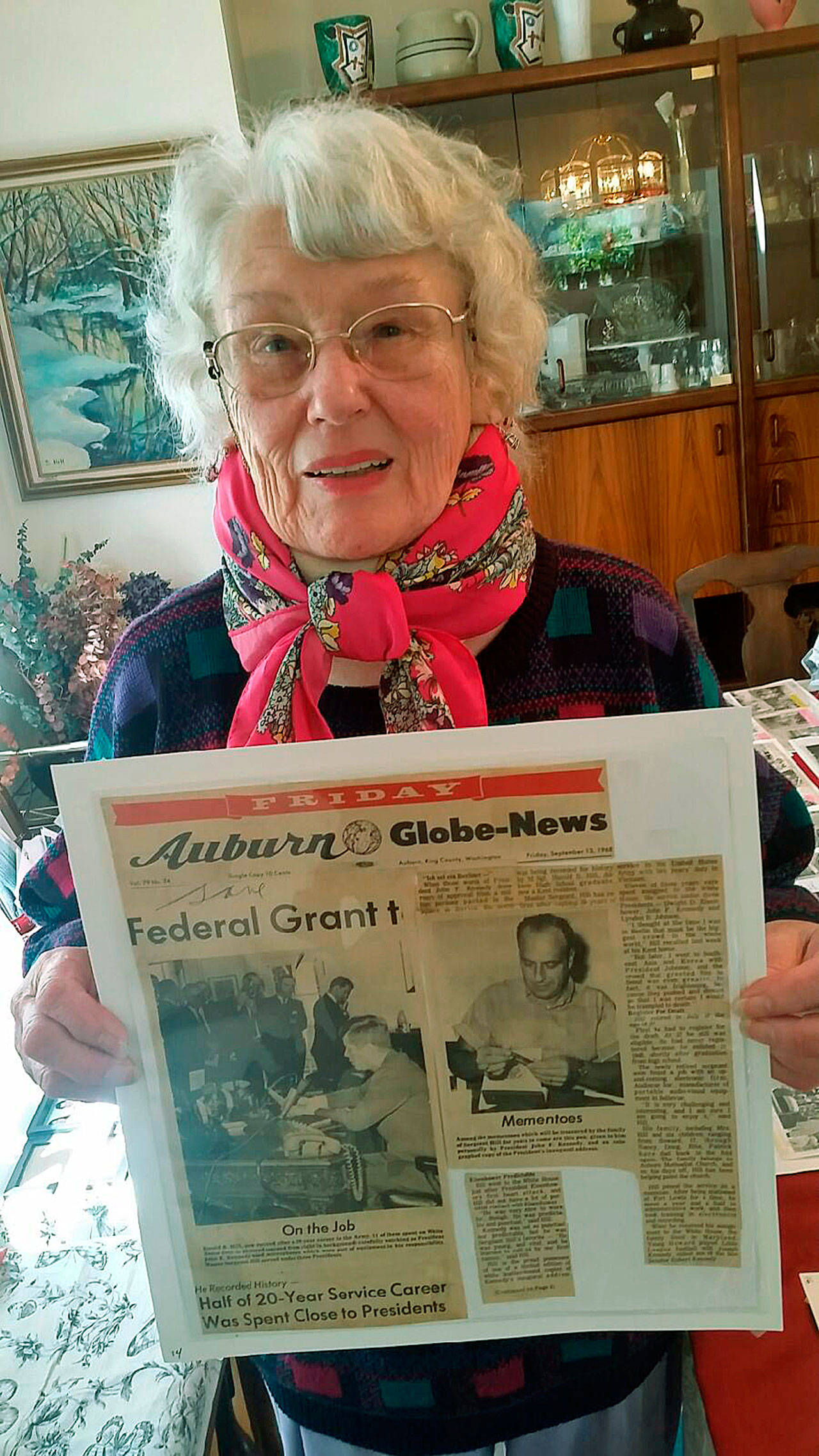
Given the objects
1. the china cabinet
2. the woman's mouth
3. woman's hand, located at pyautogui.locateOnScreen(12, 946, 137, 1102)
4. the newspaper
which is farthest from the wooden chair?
woman's hand, located at pyautogui.locateOnScreen(12, 946, 137, 1102)

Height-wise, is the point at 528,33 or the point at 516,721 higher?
the point at 528,33

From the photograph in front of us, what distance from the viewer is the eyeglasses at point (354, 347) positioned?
736 mm

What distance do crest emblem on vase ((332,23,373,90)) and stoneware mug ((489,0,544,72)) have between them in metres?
0.36

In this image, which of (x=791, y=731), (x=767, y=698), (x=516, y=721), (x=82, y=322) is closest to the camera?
(x=516, y=721)

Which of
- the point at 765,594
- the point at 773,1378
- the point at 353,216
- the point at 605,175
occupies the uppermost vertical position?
the point at 605,175

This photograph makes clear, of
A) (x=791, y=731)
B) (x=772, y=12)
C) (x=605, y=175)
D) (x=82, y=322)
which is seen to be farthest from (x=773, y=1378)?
(x=772, y=12)

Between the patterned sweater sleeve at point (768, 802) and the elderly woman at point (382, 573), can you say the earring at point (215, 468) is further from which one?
the patterned sweater sleeve at point (768, 802)

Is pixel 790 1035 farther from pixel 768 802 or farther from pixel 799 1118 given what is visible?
pixel 799 1118

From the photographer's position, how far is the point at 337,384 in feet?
2.38

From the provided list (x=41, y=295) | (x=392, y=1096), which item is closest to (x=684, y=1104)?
(x=392, y=1096)

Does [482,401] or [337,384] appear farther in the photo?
[482,401]

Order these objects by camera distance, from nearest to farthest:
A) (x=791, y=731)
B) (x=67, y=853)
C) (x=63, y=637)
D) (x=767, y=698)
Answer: (x=67, y=853) → (x=791, y=731) → (x=767, y=698) → (x=63, y=637)

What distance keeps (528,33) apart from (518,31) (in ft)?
0.09

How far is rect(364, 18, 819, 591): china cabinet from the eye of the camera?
286cm
